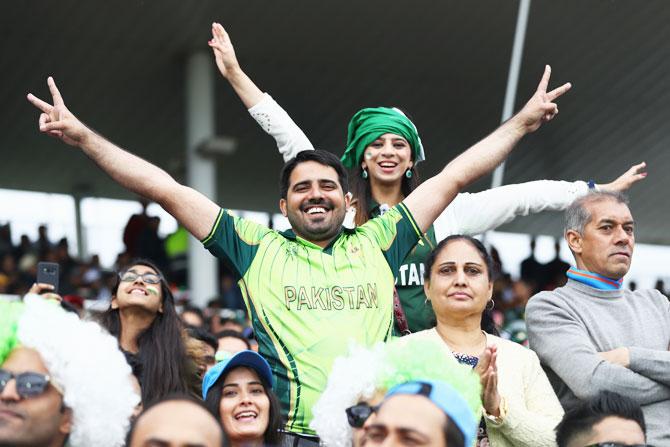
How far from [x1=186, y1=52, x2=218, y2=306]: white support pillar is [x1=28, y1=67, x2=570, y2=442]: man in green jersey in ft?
33.4

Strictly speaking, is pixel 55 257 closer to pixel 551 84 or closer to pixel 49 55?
pixel 49 55

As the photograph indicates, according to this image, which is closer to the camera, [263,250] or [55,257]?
[263,250]

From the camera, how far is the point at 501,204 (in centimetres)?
599

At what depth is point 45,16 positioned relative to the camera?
48.5 ft

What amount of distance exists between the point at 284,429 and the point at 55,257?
10948 millimetres

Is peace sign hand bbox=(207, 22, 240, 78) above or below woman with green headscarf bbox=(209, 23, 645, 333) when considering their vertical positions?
above

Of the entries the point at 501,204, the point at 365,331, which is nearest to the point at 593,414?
the point at 365,331

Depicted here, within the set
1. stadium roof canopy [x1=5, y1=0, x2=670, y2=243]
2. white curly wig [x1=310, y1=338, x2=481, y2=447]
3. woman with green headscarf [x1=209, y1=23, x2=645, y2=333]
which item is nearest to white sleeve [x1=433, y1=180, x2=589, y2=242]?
woman with green headscarf [x1=209, y1=23, x2=645, y2=333]

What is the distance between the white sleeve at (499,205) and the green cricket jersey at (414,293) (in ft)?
0.73

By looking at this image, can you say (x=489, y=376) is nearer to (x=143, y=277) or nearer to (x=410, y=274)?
(x=410, y=274)

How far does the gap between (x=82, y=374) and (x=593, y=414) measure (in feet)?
6.43

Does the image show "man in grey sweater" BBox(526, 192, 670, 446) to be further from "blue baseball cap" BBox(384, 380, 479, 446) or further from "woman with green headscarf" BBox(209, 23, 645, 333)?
"blue baseball cap" BBox(384, 380, 479, 446)

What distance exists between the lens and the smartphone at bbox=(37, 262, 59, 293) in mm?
6035

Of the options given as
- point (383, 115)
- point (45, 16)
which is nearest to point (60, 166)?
point (45, 16)
